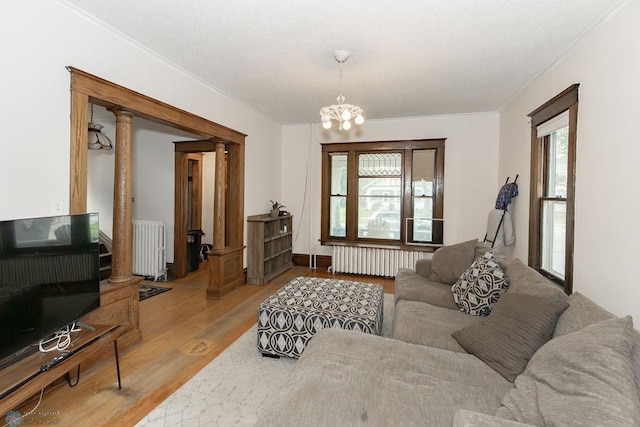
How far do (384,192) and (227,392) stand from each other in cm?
430

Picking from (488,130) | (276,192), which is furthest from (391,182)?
(276,192)

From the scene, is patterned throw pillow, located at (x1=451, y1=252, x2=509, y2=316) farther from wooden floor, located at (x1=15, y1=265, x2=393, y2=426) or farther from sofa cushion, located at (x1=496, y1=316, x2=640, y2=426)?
wooden floor, located at (x1=15, y1=265, x2=393, y2=426)

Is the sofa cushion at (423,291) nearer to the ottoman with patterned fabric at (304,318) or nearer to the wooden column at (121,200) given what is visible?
the ottoman with patterned fabric at (304,318)

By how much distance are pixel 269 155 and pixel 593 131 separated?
451cm

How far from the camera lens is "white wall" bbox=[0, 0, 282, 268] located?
2.04m

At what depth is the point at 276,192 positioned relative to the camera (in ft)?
20.2

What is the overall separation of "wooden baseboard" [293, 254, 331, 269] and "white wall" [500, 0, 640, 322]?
13.1 ft

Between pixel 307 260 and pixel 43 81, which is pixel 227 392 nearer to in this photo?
pixel 43 81

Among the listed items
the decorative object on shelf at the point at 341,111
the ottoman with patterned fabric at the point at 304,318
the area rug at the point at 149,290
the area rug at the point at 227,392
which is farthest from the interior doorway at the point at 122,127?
the decorative object on shelf at the point at 341,111

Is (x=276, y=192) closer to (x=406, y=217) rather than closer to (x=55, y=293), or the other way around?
(x=406, y=217)

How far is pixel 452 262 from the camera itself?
348 cm

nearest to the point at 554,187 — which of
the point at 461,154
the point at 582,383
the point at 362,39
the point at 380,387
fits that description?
the point at 461,154

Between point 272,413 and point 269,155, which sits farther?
point 269,155

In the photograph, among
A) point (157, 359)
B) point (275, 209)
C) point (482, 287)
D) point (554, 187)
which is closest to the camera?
point (482, 287)
